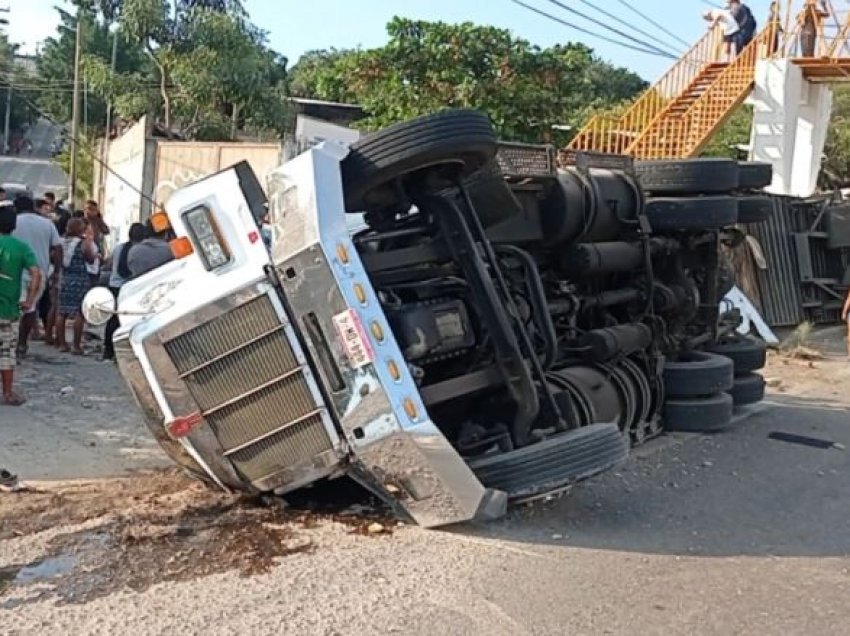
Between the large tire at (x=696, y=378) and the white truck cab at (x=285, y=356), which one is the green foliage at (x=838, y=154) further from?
the white truck cab at (x=285, y=356)

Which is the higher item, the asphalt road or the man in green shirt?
the man in green shirt

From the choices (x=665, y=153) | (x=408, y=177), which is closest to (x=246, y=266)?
(x=408, y=177)

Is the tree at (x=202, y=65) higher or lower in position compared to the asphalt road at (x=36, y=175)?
higher

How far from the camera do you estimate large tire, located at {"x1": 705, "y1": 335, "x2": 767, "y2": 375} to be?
28.6 feet

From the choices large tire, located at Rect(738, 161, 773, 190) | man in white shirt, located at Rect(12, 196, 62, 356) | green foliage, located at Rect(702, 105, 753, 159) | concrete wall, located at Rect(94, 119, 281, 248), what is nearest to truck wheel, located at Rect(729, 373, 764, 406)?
large tire, located at Rect(738, 161, 773, 190)

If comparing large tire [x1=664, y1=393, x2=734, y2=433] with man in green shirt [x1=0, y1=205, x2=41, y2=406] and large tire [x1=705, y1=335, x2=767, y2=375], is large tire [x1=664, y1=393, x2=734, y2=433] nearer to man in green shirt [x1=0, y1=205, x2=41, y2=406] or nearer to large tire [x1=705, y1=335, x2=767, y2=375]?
large tire [x1=705, y1=335, x2=767, y2=375]

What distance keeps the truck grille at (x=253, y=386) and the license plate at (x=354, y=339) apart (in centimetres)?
26

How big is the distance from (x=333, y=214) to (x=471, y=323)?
1.02m

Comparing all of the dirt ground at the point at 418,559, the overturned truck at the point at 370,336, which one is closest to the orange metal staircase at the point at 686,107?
the dirt ground at the point at 418,559

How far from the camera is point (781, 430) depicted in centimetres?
821

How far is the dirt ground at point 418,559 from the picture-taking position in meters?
4.21

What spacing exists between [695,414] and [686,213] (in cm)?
139

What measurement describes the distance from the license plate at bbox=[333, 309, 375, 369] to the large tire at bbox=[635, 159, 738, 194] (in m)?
3.91

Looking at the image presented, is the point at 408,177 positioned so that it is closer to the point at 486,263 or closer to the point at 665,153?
the point at 486,263
